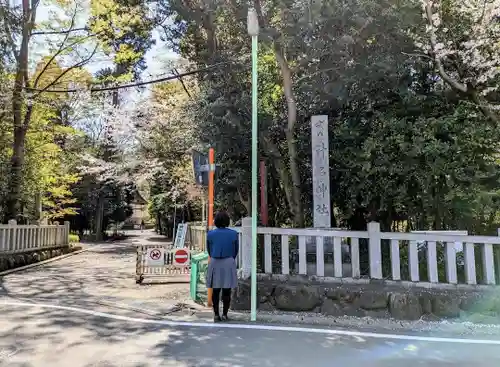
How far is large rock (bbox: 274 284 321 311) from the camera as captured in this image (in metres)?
6.36

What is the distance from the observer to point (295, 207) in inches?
330

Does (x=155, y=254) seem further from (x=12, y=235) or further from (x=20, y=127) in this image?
(x=20, y=127)

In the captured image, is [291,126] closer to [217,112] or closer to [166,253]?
[217,112]

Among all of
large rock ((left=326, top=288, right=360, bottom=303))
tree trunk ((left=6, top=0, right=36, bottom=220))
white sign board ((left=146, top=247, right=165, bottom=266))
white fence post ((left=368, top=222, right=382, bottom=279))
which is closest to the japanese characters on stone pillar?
white fence post ((left=368, top=222, right=382, bottom=279))

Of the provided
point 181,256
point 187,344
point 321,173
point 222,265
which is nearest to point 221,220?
point 222,265

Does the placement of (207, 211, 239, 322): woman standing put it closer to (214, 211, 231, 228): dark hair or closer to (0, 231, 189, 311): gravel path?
(214, 211, 231, 228): dark hair

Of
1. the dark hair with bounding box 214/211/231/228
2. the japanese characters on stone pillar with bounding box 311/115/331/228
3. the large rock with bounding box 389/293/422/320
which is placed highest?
the japanese characters on stone pillar with bounding box 311/115/331/228

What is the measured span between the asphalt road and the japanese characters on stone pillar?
2166 millimetres

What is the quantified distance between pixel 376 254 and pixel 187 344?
128 inches

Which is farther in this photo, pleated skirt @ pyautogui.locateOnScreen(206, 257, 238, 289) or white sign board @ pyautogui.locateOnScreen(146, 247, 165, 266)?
white sign board @ pyautogui.locateOnScreen(146, 247, 165, 266)

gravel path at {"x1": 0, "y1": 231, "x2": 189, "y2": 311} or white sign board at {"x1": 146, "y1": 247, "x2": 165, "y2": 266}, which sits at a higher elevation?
white sign board at {"x1": 146, "y1": 247, "x2": 165, "y2": 266}

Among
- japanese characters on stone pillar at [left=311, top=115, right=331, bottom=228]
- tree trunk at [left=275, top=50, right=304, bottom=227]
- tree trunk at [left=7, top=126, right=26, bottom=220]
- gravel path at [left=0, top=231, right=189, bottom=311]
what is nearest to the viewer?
japanese characters on stone pillar at [left=311, top=115, right=331, bottom=228]

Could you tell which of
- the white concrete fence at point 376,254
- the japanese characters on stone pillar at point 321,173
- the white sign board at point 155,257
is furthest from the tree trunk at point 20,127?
the japanese characters on stone pillar at point 321,173

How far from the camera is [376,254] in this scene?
6387 mm
